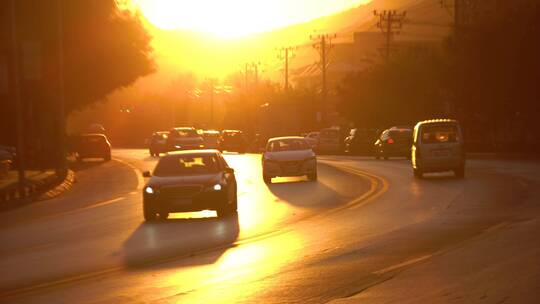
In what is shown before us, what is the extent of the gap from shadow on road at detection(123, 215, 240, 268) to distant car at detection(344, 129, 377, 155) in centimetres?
5297

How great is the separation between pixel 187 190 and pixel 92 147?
48.7 meters

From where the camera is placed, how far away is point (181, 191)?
82.4 feet

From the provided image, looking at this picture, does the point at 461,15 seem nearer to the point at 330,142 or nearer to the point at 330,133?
the point at 330,133

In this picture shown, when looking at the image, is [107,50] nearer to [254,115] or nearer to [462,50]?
[462,50]

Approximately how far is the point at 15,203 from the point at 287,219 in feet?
39.5

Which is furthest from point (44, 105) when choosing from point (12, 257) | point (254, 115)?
point (254, 115)

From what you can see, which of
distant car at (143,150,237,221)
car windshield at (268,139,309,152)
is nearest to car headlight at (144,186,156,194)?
distant car at (143,150,237,221)

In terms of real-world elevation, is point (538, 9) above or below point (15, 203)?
above

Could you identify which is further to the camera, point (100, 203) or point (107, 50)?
point (107, 50)

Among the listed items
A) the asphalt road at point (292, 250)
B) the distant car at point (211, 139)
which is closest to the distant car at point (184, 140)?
the distant car at point (211, 139)

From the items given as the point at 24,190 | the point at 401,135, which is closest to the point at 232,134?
the point at 401,135

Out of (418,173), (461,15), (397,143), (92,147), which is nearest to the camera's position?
(418,173)

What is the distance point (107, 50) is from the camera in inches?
2672

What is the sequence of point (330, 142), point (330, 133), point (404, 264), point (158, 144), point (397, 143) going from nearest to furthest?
point (404, 264)
point (397, 143)
point (158, 144)
point (330, 142)
point (330, 133)
